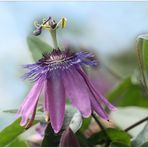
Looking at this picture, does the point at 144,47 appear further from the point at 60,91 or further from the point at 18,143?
the point at 18,143

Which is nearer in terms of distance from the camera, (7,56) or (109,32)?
(7,56)

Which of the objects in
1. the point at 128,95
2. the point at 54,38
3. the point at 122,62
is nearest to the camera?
the point at 54,38

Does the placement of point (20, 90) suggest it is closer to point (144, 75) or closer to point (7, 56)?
point (7, 56)

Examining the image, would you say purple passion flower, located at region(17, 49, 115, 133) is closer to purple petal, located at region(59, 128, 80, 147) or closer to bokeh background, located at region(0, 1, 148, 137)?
purple petal, located at region(59, 128, 80, 147)

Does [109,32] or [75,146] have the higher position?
[75,146]

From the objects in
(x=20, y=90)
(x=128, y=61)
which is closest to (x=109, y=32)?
(x=128, y=61)

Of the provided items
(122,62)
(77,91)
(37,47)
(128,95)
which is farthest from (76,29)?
(77,91)
